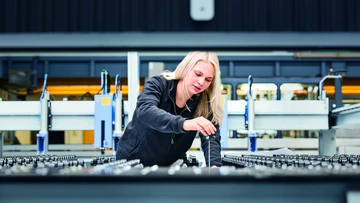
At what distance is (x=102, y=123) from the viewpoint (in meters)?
3.65

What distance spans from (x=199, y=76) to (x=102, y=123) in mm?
1736

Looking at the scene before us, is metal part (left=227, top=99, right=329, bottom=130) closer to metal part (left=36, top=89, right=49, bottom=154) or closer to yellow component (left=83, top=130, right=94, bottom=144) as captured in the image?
metal part (left=36, top=89, right=49, bottom=154)

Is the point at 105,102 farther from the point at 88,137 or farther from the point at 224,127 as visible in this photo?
the point at 88,137

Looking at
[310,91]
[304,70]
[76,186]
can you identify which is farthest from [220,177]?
[304,70]

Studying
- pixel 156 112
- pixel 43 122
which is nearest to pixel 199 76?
pixel 156 112

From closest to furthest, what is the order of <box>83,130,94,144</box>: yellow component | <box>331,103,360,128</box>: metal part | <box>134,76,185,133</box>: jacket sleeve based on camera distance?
1. <box>134,76,185,133</box>: jacket sleeve
2. <box>331,103,360,128</box>: metal part
3. <box>83,130,94,144</box>: yellow component

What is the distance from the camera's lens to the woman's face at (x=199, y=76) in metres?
2.07

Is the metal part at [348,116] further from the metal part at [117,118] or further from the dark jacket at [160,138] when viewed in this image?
the metal part at [117,118]

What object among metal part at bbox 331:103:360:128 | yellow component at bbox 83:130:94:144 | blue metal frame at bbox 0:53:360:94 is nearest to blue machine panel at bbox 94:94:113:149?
metal part at bbox 331:103:360:128
